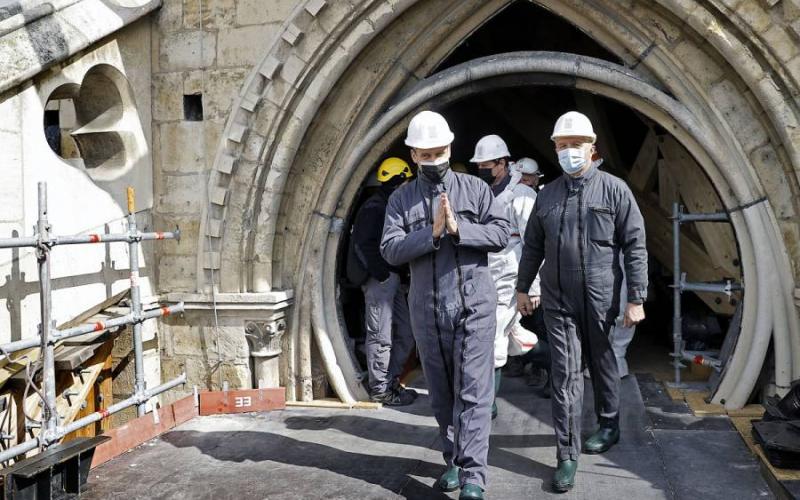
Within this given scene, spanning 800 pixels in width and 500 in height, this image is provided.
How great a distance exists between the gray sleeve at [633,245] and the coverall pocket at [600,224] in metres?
0.05

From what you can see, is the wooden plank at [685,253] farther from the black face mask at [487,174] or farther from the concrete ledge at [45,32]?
the concrete ledge at [45,32]

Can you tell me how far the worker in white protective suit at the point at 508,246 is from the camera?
456 cm

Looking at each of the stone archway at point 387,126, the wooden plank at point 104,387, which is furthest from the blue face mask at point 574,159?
the wooden plank at point 104,387

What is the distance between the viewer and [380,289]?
17.8ft

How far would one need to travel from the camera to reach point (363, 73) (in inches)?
202

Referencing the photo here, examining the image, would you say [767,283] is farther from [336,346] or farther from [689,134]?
[336,346]

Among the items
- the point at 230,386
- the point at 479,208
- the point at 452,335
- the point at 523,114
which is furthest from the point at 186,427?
the point at 523,114

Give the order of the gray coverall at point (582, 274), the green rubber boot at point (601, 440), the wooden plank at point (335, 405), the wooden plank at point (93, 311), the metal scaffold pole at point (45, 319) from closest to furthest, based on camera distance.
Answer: the gray coverall at point (582, 274) → the metal scaffold pole at point (45, 319) → the green rubber boot at point (601, 440) → the wooden plank at point (93, 311) → the wooden plank at point (335, 405)

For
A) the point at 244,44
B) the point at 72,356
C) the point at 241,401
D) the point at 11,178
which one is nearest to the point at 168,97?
the point at 244,44

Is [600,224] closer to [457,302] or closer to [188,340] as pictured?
[457,302]

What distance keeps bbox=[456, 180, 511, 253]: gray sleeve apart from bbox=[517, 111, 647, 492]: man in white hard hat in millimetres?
370

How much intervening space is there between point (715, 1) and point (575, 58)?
919 millimetres

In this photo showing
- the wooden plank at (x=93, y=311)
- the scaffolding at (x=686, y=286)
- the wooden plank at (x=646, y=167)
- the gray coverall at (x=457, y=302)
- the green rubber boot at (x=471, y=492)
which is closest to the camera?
the green rubber boot at (x=471, y=492)

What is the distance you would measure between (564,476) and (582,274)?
0.99 metres
